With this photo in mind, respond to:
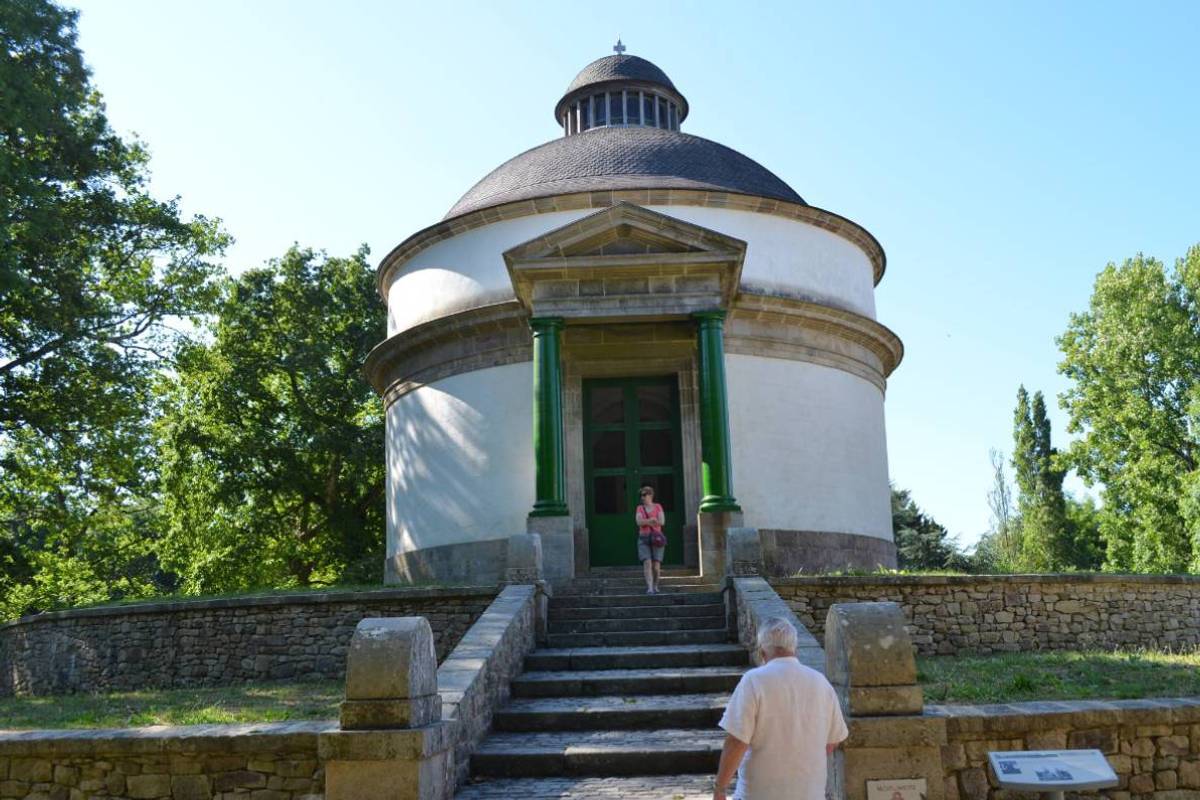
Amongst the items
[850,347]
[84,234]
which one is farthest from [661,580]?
[84,234]

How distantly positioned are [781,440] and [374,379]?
7.84m

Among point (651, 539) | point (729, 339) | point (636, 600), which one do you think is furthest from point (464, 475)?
point (636, 600)

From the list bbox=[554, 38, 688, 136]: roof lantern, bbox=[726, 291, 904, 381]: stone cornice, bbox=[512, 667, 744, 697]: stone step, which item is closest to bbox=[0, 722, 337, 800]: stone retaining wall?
bbox=[512, 667, 744, 697]: stone step

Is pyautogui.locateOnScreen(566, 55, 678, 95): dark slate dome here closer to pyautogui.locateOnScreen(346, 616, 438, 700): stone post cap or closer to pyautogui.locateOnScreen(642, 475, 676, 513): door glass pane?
pyautogui.locateOnScreen(642, 475, 676, 513): door glass pane

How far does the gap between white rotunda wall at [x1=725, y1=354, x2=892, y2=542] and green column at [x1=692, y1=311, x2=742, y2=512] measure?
6.16 ft

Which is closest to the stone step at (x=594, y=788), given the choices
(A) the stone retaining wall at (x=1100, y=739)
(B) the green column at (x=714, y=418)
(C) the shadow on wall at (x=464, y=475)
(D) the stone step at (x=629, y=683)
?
(A) the stone retaining wall at (x=1100, y=739)

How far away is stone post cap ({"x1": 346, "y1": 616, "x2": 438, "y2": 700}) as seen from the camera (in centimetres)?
656

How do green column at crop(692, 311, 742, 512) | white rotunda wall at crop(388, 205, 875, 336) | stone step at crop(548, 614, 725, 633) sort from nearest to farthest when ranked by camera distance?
stone step at crop(548, 614, 725, 633), green column at crop(692, 311, 742, 512), white rotunda wall at crop(388, 205, 875, 336)

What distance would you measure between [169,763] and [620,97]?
18451 millimetres

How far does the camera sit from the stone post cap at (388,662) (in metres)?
6.56

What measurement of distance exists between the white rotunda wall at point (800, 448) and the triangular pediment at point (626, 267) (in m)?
2.25

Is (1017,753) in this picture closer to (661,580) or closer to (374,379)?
(661,580)

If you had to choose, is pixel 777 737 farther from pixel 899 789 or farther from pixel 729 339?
pixel 729 339

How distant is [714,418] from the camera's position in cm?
1370
